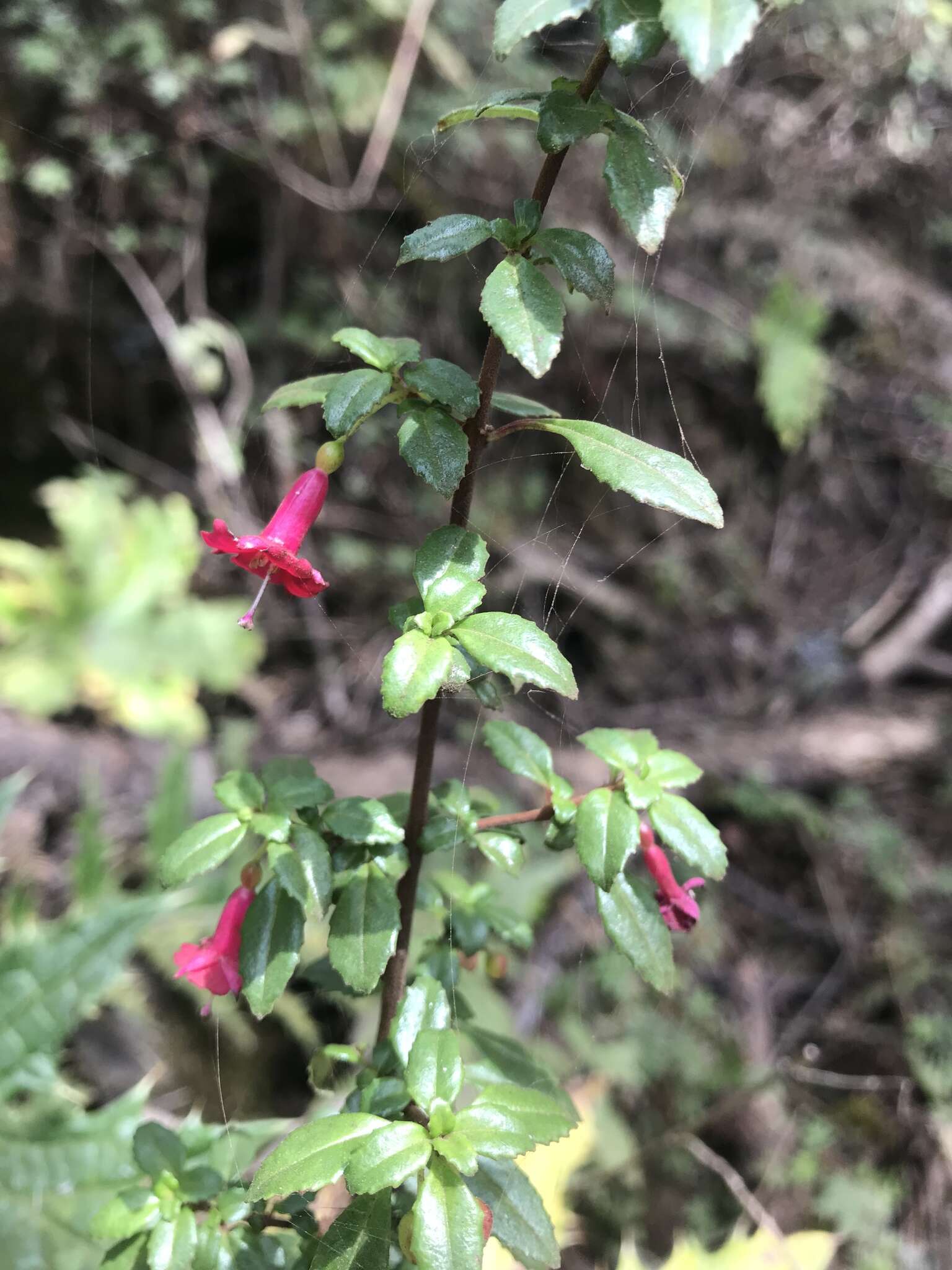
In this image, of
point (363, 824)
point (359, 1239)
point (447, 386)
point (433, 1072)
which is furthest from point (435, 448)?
point (359, 1239)

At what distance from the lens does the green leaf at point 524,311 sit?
456 millimetres

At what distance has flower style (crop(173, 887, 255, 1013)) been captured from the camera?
625mm

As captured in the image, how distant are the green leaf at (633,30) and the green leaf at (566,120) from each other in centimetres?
4

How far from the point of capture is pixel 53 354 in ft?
9.00

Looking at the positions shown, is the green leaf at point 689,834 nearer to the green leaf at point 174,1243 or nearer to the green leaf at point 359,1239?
the green leaf at point 359,1239

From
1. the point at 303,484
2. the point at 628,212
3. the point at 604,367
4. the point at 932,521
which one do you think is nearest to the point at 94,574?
the point at 604,367

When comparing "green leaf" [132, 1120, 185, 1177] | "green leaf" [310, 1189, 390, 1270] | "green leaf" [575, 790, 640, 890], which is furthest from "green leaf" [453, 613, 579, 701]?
"green leaf" [132, 1120, 185, 1177]

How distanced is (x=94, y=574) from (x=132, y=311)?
2.94 ft

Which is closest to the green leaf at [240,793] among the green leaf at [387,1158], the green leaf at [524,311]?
the green leaf at [387,1158]

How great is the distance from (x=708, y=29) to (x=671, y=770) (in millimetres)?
454

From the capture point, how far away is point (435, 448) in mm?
489

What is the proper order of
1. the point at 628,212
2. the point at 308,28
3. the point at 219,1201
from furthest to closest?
1. the point at 308,28
2. the point at 219,1201
3. the point at 628,212

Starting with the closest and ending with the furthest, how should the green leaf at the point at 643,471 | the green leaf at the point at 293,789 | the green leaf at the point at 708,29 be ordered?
the green leaf at the point at 708,29 < the green leaf at the point at 643,471 < the green leaf at the point at 293,789

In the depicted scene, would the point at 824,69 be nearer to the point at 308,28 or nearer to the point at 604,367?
the point at 604,367
